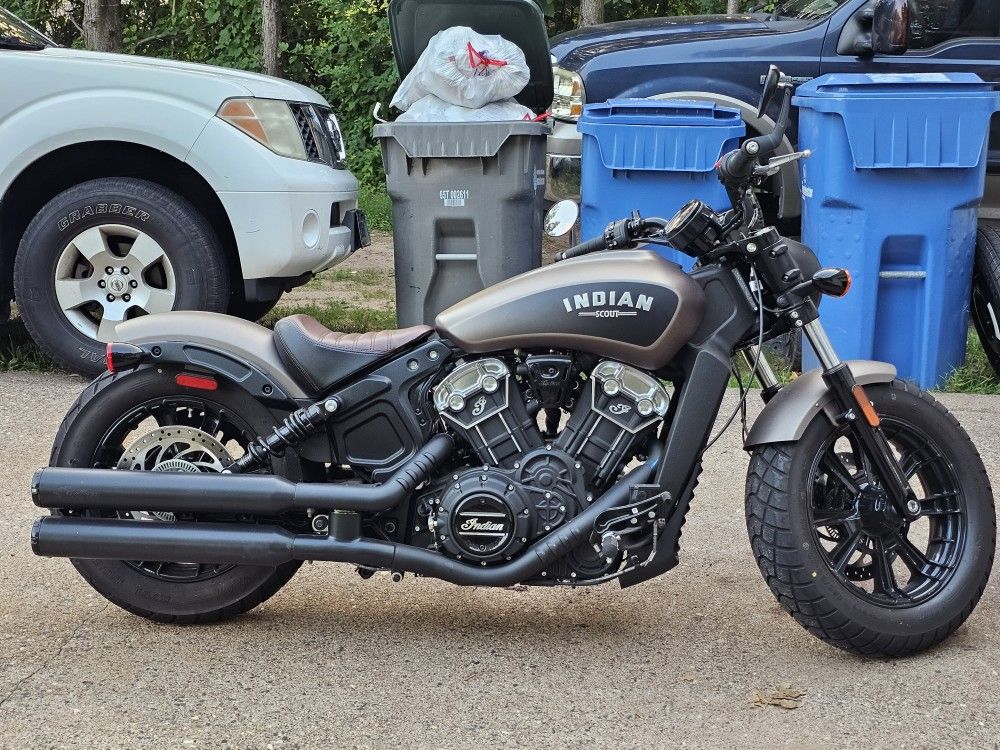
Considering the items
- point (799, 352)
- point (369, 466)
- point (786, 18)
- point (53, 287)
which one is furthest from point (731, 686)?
point (786, 18)

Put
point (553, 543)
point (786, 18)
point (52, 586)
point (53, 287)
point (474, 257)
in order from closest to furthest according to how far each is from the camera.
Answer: point (553, 543) → point (52, 586) → point (53, 287) → point (474, 257) → point (786, 18)

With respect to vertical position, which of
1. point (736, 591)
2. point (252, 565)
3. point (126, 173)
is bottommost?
point (736, 591)

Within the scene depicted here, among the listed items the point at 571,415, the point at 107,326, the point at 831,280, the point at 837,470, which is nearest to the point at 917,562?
the point at 837,470

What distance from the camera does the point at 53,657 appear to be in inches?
136

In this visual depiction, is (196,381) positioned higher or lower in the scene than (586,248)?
lower

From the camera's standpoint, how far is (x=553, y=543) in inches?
128

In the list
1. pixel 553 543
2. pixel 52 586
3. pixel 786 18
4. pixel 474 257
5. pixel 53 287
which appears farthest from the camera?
pixel 786 18

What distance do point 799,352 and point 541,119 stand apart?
69.7 inches

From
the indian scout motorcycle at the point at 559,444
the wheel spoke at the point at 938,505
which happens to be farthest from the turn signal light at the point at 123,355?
the wheel spoke at the point at 938,505

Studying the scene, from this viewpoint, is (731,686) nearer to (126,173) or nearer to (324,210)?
(324,210)

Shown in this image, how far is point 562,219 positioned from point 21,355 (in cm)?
442

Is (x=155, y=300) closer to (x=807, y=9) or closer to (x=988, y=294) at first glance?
(x=988, y=294)

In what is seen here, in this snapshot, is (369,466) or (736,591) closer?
(369,466)

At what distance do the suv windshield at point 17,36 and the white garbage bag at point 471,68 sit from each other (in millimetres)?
1865
